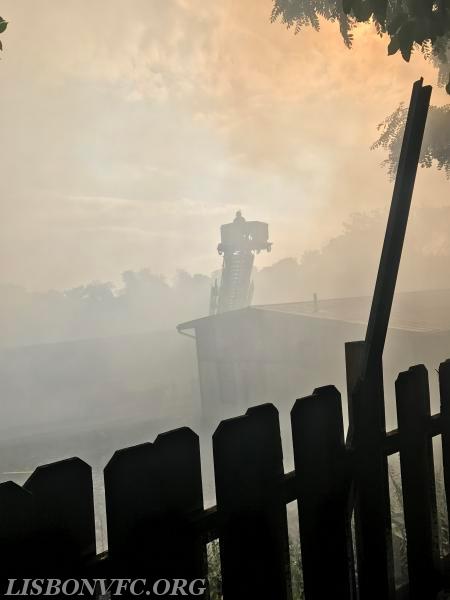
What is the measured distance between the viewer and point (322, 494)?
1.51 m

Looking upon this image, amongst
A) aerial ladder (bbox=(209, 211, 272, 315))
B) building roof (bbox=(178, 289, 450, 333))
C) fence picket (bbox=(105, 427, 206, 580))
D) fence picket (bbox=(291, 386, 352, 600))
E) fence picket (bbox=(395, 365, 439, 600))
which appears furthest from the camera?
aerial ladder (bbox=(209, 211, 272, 315))

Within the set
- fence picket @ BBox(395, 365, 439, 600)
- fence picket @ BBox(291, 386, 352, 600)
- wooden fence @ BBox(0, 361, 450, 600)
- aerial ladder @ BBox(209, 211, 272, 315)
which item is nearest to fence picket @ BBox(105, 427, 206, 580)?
wooden fence @ BBox(0, 361, 450, 600)

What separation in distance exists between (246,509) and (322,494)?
324mm

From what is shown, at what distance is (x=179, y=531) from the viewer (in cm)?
123

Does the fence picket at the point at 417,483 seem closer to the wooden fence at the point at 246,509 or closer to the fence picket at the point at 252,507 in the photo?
the wooden fence at the point at 246,509

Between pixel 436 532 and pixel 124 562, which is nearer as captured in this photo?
pixel 124 562

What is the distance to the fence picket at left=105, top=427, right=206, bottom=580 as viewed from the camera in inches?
45.3

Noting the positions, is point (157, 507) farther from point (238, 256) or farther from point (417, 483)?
point (238, 256)

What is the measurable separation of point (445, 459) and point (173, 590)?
145 cm

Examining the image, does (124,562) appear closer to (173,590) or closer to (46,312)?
(173,590)

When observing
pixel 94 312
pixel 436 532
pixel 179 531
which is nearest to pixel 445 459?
pixel 436 532

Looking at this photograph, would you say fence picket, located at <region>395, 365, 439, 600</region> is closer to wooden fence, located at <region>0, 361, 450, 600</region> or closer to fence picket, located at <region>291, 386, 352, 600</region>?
wooden fence, located at <region>0, 361, 450, 600</region>

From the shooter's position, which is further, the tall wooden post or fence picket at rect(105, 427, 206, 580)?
the tall wooden post

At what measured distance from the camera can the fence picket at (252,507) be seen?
1325mm
